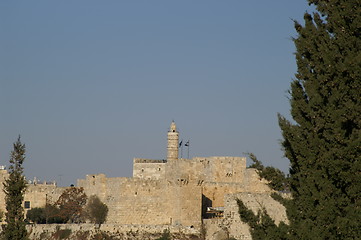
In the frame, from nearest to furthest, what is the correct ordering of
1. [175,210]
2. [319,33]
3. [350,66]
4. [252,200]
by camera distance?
[350,66] < [319,33] < [252,200] < [175,210]

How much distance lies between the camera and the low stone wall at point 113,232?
3959cm

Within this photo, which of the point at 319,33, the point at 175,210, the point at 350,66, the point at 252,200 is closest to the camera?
the point at 350,66

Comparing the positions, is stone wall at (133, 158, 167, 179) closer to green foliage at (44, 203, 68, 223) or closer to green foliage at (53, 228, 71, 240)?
green foliage at (44, 203, 68, 223)

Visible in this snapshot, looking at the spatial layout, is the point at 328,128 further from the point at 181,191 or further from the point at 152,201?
the point at 152,201

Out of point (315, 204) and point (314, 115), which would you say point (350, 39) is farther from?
point (315, 204)

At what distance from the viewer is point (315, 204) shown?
15.2 metres

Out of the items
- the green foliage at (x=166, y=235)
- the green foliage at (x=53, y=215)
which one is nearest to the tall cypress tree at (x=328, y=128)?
the green foliage at (x=166, y=235)

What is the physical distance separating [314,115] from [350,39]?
1.47 metres

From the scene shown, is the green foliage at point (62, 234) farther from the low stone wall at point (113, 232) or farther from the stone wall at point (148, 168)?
the stone wall at point (148, 168)

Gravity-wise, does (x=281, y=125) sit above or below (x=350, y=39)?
below

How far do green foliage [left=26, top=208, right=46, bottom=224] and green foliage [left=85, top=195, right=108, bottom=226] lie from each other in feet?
16.7

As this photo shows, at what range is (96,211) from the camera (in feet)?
145

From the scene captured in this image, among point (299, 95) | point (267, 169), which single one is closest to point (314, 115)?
point (299, 95)

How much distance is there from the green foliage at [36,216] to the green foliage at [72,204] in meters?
1.14
